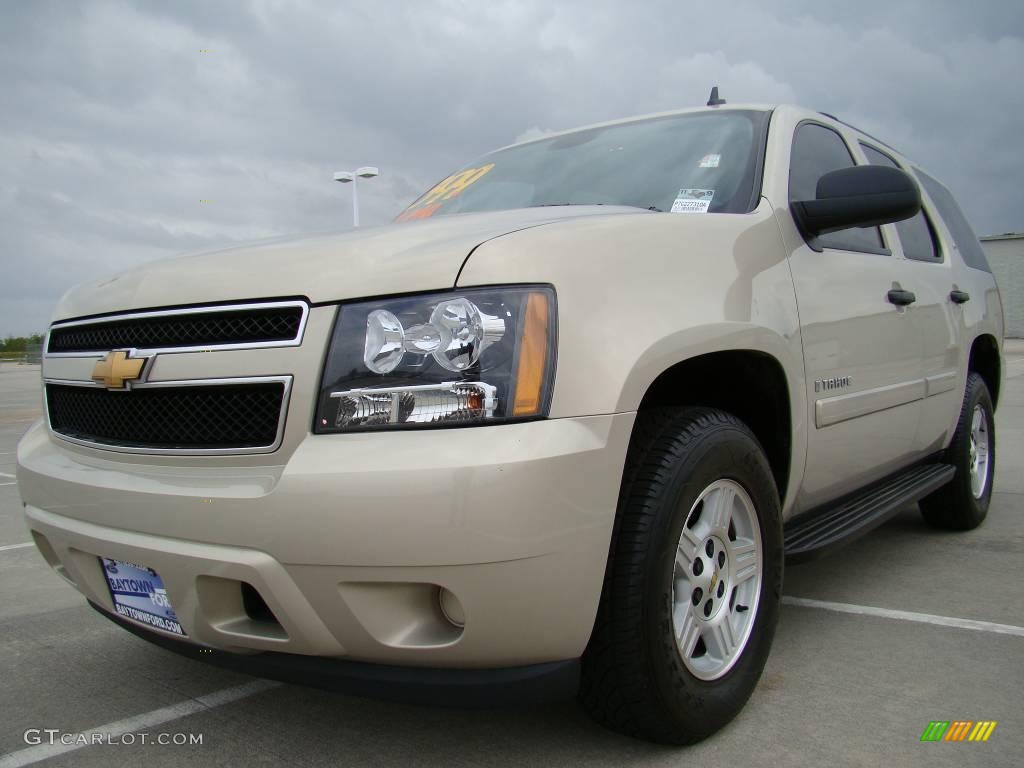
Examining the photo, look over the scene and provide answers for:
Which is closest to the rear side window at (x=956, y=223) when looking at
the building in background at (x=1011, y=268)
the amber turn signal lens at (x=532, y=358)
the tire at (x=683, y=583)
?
the tire at (x=683, y=583)

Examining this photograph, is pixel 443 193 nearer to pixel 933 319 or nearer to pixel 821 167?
pixel 821 167

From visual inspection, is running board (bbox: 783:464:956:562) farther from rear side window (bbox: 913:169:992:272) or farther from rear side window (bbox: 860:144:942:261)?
rear side window (bbox: 913:169:992:272)

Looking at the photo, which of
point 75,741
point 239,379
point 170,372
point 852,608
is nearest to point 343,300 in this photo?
point 239,379

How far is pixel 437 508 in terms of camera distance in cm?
171

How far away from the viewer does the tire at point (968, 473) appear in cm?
434

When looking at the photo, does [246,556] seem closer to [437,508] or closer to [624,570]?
[437,508]

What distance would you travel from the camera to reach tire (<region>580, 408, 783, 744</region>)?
196cm

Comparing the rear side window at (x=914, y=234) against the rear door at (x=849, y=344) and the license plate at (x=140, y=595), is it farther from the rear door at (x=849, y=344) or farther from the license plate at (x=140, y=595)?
the license plate at (x=140, y=595)

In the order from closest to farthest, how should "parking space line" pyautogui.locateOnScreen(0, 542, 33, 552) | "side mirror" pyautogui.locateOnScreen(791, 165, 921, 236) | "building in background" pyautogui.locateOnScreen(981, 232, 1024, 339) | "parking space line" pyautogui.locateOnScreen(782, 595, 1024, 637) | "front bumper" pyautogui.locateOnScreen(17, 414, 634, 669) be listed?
"front bumper" pyautogui.locateOnScreen(17, 414, 634, 669), "side mirror" pyautogui.locateOnScreen(791, 165, 921, 236), "parking space line" pyautogui.locateOnScreen(782, 595, 1024, 637), "parking space line" pyautogui.locateOnScreen(0, 542, 33, 552), "building in background" pyautogui.locateOnScreen(981, 232, 1024, 339)

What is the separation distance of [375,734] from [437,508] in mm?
913

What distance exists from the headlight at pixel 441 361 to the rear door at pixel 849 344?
47.5 inches

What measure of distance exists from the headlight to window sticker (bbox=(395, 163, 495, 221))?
5.87 feet

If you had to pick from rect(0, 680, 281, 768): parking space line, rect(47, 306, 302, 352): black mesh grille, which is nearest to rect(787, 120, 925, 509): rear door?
rect(47, 306, 302, 352): black mesh grille

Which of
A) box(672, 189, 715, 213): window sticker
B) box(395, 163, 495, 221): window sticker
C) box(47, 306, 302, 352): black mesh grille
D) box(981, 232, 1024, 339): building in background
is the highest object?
box(395, 163, 495, 221): window sticker
